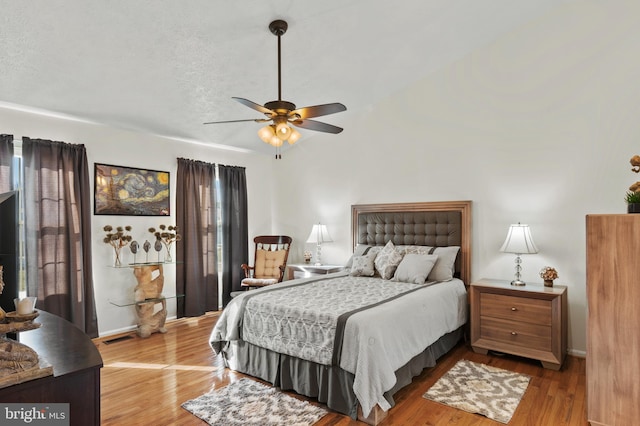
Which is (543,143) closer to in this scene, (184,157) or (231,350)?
(231,350)

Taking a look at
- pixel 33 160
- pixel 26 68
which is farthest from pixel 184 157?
pixel 26 68

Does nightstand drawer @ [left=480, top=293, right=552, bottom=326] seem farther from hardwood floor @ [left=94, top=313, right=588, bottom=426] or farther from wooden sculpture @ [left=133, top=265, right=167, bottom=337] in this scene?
wooden sculpture @ [left=133, top=265, right=167, bottom=337]

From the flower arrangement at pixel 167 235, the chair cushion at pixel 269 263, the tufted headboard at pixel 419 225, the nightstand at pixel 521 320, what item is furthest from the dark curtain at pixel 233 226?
the nightstand at pixel 521 320

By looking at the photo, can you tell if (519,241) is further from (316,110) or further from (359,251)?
(316,110)

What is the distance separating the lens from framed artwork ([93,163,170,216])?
4320 millimetres

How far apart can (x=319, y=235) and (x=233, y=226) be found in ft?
4.58

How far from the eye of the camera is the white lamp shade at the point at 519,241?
3.62m

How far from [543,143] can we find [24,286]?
5.64 meters

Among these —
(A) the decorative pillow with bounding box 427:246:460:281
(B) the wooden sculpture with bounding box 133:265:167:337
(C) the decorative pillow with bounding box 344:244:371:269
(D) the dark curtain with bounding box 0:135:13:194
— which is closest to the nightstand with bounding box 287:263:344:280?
(C) the decorative pillow with bounding box 344:244:371:269

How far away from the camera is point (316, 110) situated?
279 centimetres

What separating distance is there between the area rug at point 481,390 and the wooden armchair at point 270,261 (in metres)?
2.81

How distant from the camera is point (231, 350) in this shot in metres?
3.35

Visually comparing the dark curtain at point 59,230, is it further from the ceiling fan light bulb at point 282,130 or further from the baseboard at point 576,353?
the baseboard at point 576,353

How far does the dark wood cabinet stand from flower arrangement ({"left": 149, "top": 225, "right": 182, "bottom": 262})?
3390mm
